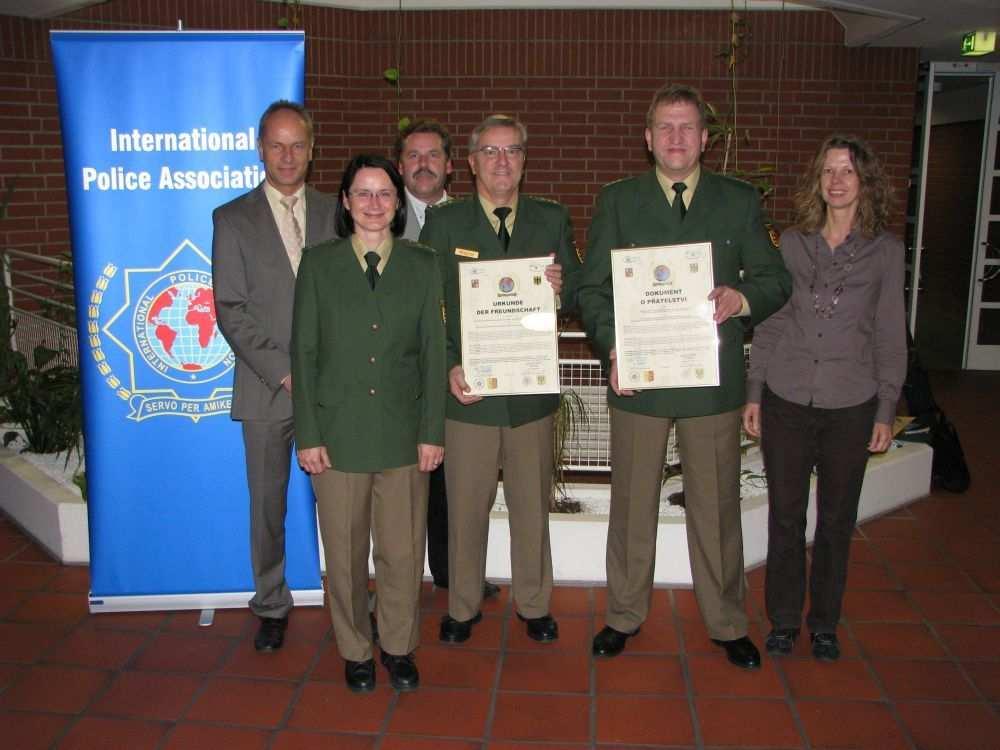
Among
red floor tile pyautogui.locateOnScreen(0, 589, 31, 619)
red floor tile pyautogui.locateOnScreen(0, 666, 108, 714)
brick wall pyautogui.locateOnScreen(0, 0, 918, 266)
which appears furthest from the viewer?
brick wall pyautogui.locateOnScreen(0, 0, 918, 266)

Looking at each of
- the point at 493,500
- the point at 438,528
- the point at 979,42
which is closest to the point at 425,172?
the point at 493,500

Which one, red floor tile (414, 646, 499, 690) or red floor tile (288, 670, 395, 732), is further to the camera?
red floor tile (414, 646, 499, 690)

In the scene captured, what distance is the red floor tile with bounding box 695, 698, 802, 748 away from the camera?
2832 mm

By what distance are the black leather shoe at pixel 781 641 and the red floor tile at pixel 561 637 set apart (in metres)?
0.66

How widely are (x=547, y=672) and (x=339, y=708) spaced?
0.73 metres

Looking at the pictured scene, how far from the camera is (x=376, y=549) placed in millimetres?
3086

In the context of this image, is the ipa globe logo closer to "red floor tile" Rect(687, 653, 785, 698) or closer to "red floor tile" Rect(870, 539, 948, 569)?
"red floor tile" Rect(687, 653, 785, 698)

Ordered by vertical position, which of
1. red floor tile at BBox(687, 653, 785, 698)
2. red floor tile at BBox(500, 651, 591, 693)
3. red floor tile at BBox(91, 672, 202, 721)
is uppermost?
red floor tile at BBox(687, 653, 785, 698)

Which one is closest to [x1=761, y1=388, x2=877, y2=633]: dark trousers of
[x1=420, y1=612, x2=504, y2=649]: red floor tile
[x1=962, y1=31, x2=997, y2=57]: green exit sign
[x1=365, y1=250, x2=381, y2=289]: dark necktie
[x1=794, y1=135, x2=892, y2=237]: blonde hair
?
[x1=794, y1=135, x2=892, y2=237]: blonde hair

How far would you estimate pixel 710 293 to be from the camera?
2945mm

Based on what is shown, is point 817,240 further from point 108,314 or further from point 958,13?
A: point 958,13

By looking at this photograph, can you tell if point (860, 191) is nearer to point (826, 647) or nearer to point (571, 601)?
point (826, 647)

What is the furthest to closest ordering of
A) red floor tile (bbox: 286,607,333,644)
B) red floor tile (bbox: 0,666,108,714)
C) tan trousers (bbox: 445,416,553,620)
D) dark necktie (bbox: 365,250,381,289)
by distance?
red floor tile (bbox: 286,607,333,644), tan trousers (bbox: 445,416,553,620), red floor tile (bbox: 0,666,108,714), dark necktie (bbox: 365,250,381,289)

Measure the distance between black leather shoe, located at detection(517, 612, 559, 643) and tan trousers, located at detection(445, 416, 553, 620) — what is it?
24 millimetres
